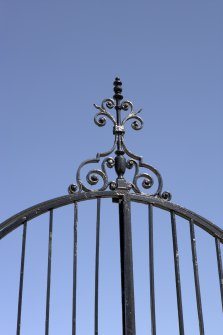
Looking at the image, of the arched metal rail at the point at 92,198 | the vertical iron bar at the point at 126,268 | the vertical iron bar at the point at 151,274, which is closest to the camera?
the vertical iron bar at the point at 126,268

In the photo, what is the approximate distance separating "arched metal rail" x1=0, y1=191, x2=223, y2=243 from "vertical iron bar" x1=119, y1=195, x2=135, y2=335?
118 mm

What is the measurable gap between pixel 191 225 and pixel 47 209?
111 cm

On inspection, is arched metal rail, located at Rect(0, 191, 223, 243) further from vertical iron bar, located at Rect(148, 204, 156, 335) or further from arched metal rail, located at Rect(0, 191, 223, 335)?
vertical iron bar, located at Rect(148, 204, 156, 335)

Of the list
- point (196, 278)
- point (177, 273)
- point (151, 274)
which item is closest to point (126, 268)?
point (151, 274)

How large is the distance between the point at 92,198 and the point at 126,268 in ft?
1.97

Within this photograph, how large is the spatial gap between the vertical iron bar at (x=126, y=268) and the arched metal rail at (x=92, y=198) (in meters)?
0.12

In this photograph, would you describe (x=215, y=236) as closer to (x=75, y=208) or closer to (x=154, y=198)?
(x=154, y=198)

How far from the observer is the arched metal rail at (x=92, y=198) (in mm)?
4562

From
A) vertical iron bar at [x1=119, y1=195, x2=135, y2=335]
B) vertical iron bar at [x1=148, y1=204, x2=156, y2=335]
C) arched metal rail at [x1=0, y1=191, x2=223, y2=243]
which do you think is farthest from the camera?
arched metal rail at [x1=0, y1=191, x2=223, y2=243]

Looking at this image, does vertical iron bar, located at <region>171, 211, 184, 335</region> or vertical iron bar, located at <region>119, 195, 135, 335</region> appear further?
vertical iron bar, located at <region>171, 211, 184, 335</region>

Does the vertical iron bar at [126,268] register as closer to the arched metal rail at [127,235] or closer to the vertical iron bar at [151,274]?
the arched metal rail at [127,235]

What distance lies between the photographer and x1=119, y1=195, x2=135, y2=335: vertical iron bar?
4301 mm

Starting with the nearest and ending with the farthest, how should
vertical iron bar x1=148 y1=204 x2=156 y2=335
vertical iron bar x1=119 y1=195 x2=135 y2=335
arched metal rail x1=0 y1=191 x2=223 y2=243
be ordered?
1. vertical iron bar x1=119 y1=195 x2=135 y2=335
2. vertical iron bar x1=148 y1=204 x2=156 y2=335
3. arched metal rail x1=0 y1=191 x2=223 y2=243

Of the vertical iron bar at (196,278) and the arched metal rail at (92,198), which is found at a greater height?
the arched metal rail at (92,198)
